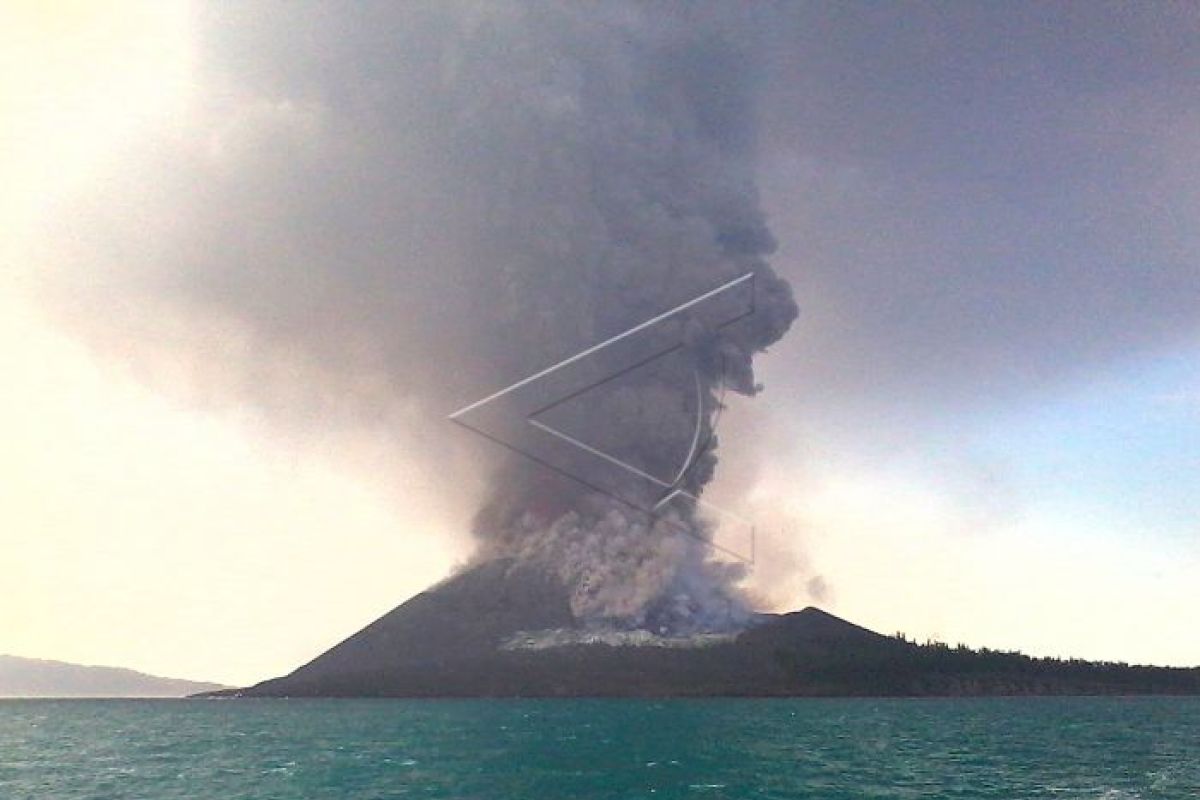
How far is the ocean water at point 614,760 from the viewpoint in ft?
242

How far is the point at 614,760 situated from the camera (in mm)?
92562

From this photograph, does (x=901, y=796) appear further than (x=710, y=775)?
No

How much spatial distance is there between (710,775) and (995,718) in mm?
124148

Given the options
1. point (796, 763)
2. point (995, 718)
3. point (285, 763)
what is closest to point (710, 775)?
point (796, 763)

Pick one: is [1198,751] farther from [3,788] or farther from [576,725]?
[3,788]

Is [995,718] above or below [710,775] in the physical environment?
above

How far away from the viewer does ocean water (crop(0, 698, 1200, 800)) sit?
73.8m

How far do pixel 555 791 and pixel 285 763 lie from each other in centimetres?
3879

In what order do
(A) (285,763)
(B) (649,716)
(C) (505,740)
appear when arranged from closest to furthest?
(A) (285,763) < (C) (505,740) < (B) (649,716)

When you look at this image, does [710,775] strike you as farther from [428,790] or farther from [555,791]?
[428,790]

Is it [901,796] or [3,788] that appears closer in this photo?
[901,796]

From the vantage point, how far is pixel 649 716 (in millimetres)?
178250

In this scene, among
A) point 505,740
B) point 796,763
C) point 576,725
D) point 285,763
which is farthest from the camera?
point 576,725

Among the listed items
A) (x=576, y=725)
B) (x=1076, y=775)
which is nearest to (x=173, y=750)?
(x=576, y=725)
